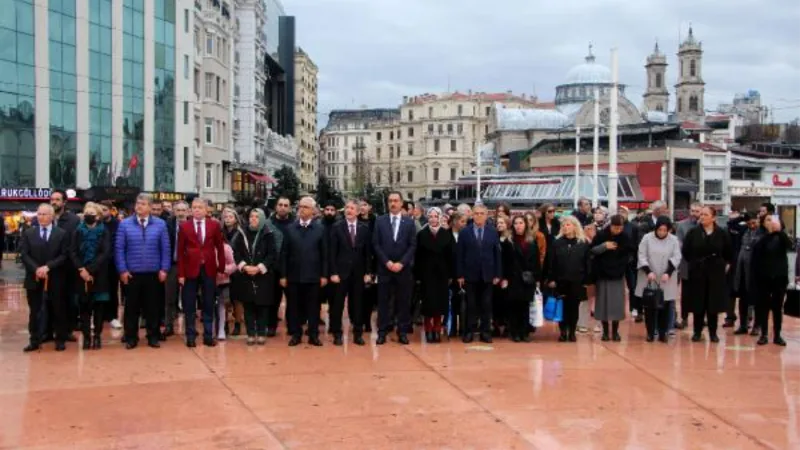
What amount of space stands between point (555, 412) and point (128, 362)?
4.74m

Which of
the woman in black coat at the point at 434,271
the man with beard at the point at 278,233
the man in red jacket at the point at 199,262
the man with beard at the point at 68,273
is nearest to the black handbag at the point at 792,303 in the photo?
the woman in black coat at the point at 434,271

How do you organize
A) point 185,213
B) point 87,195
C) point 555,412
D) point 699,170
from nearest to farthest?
point 555,412, point 185,213, point 87,195, point 699,170

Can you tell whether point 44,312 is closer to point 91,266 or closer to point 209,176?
point 91,266

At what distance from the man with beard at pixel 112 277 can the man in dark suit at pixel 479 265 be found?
14.4ft

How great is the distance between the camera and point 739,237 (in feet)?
44.2

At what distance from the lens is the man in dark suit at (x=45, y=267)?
33.0 feet

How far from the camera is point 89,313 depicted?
33.6ft

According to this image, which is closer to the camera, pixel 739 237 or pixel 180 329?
pixel 180 329

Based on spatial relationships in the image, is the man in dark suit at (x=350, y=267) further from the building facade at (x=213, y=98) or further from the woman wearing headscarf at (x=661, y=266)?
the building facade at (x=213, y=98)

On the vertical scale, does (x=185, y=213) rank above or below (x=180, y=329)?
above

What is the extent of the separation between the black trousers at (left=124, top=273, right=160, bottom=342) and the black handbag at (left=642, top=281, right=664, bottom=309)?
243 inches

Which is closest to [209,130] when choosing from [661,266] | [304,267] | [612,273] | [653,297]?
[304,267]

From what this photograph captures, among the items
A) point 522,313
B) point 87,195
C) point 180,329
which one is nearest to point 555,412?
point 522,313

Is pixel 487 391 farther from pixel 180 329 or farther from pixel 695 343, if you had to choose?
pixel 180 329
